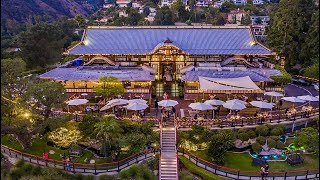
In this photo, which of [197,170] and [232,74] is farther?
[232,74]

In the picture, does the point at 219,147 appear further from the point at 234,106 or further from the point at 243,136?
the point at 234,106

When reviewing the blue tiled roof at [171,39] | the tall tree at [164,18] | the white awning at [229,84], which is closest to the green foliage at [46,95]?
the white awning at [229,84]

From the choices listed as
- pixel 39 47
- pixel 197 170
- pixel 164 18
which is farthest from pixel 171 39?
pixel 164 18

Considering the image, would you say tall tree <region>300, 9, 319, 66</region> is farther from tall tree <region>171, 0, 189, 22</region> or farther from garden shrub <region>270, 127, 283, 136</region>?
tall tree <region>171, 0, 189, 22</region>

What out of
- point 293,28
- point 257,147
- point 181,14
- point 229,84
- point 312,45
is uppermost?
point 181,14

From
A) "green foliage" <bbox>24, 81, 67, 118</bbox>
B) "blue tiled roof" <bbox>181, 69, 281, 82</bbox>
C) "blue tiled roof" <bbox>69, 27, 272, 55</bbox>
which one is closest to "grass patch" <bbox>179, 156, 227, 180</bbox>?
"green foliage" <bbox>24, 81, 67, 118</bbox>

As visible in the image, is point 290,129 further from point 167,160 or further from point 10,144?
point 10,144
